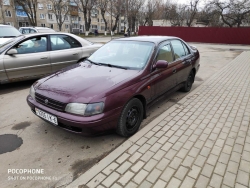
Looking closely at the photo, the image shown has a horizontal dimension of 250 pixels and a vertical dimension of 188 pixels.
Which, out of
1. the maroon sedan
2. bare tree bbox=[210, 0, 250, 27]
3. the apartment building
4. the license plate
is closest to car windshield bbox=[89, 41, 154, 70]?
the maroon sedan

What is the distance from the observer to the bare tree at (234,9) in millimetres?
25630

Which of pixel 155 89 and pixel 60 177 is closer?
pixel 60 177

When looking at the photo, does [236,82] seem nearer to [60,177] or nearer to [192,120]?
[192,120]

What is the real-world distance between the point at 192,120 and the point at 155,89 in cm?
99

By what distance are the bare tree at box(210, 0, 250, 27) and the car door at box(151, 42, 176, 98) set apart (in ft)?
95.7

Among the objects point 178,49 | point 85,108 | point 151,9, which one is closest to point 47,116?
point 85,108

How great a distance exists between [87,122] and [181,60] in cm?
297

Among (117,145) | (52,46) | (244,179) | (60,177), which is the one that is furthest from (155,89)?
(52,46)

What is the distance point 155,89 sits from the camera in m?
3.40

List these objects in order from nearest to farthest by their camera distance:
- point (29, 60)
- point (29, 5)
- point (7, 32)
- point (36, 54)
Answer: point (29, 60)
point (36, 54)
point (7, 32)
point (29, 5)

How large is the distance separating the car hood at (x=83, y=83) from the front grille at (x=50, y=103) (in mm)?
48

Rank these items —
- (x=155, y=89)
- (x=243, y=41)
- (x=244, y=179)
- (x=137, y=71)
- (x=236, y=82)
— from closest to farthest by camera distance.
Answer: (x=244, y=179)
(x=137, y=71)
(x=155, y=89)
(x=236, y=82)
(x=243, y=41)

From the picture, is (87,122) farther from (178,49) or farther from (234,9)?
(234,9)

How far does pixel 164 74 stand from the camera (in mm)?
3580
